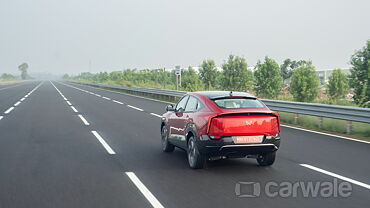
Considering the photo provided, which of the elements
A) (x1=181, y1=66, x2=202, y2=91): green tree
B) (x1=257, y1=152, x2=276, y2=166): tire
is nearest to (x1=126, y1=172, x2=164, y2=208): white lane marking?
(x1=257, y1=152, x2=276, y2=166): tire

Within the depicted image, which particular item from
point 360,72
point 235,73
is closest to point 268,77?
point 235,73

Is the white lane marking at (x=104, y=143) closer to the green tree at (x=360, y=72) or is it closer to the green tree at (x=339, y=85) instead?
the green tree at (x=360, y=72)

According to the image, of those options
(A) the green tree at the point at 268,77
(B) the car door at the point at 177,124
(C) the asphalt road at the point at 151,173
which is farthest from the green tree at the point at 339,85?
(B) the car door at the point at 177,124

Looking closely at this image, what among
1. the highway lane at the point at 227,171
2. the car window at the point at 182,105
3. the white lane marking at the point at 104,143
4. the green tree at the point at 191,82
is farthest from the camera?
the green tree at the point at 191,82

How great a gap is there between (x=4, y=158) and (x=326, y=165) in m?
6.39

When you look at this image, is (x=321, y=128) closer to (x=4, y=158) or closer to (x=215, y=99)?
(x=215, y=99)

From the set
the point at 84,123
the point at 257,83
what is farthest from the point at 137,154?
the point at 257,83

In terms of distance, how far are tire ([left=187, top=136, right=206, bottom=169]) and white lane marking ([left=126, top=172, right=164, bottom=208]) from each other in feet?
3.60

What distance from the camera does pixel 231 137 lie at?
247 inches

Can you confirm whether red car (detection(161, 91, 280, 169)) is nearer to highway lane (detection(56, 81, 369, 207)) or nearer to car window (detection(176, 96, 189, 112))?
highway lane (detection(56, 81, 369, 207))

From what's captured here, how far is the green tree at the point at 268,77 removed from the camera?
4198 inches

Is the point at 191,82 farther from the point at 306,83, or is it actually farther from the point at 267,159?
the point at 267,159

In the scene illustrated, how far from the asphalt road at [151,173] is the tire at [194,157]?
0.47ft

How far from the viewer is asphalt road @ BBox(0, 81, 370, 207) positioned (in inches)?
195
